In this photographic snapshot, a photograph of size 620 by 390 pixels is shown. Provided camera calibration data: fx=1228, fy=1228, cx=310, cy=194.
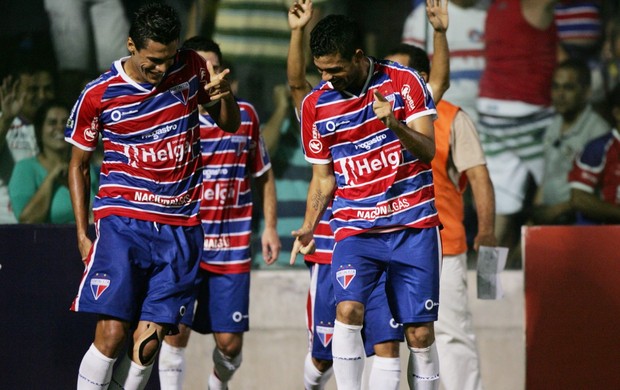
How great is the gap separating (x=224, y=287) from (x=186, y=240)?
1.16m

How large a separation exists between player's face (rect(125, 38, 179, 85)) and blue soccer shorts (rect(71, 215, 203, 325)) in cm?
74

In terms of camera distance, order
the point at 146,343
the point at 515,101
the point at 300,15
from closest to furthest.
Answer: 1. the point at 146,343
2. the point at 300,15
3. the point at 515,101

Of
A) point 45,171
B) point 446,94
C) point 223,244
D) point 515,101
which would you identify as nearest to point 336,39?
point 223,244

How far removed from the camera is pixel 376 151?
618 cm

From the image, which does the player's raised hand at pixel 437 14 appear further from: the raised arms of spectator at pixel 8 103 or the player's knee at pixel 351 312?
the raised arms of spectator at pixel 8 103

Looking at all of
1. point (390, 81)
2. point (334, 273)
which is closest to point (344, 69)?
point (390, 81)

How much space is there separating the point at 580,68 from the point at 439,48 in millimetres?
2649

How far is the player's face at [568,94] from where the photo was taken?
30.6 ft

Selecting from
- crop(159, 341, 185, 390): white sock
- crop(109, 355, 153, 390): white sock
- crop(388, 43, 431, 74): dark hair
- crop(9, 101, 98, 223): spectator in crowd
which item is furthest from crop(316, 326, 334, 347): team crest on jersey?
crop(9, 101, 98, 223): spectator in crowd

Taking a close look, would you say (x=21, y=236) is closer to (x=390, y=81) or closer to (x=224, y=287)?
(x=224, y=287)

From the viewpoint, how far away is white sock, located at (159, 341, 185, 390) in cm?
747

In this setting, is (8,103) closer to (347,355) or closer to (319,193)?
(319,193)

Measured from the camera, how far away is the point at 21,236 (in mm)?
7164

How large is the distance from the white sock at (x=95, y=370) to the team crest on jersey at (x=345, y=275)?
121 centimetres
